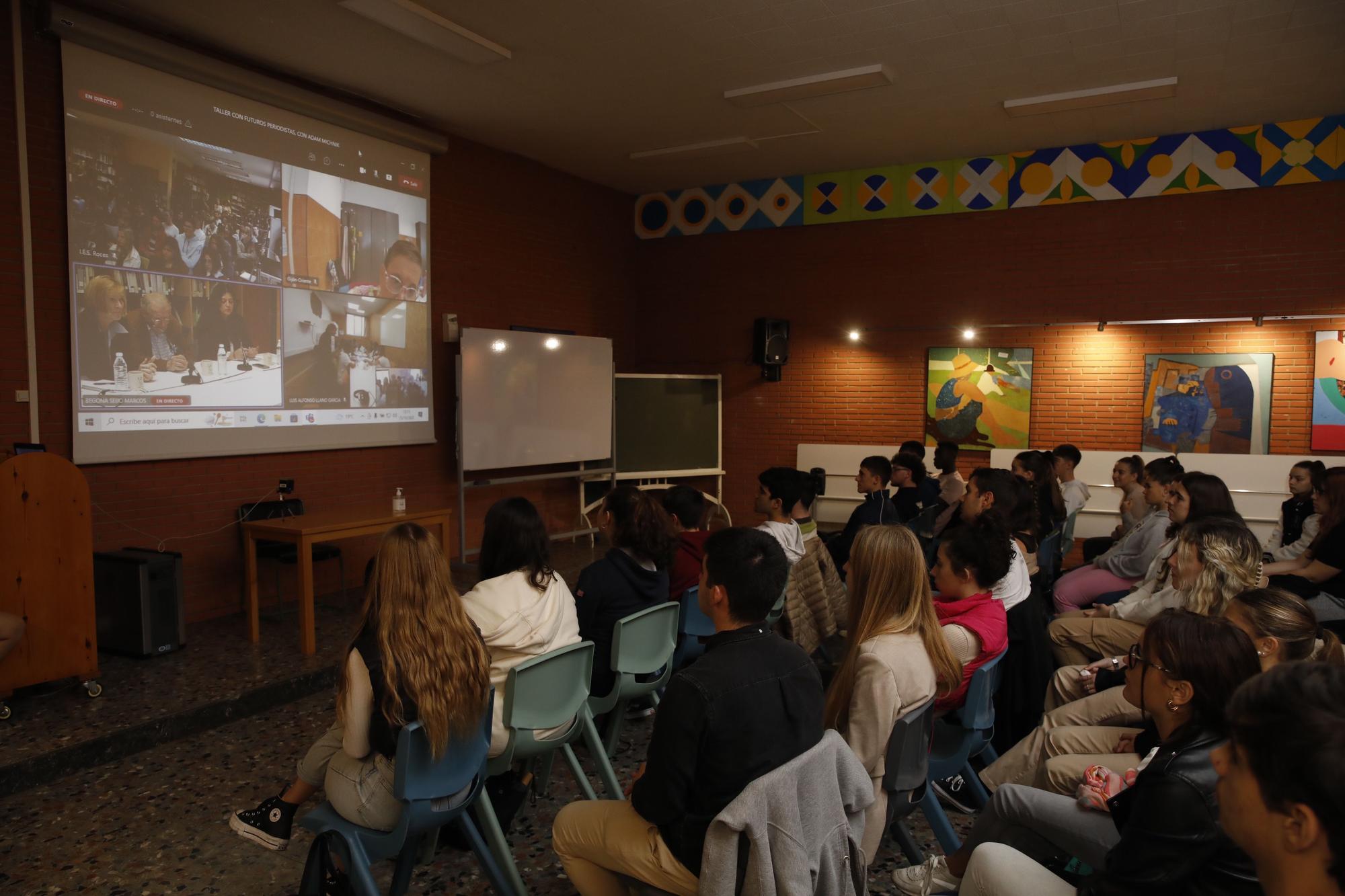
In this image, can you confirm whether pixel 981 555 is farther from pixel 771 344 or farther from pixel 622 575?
pixel 771 344

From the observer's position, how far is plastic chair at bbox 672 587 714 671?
3.88 metres

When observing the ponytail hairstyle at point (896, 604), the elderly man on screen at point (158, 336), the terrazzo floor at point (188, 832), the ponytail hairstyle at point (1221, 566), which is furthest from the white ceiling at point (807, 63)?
the terrazzo floor at point (188, 832)

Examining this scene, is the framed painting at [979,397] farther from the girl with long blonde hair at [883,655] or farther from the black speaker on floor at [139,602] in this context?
the black speaker on floor at [139,602]

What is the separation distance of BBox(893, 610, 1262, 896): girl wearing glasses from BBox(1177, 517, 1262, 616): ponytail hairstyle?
1028 mm

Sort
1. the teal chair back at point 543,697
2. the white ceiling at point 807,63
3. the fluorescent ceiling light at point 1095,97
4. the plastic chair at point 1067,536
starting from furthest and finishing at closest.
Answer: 1. the plastic chair at point 1067,536
2. the fluorescent ceiling light at point 1095,97
3. the white ceiling at point 807,63
4. the teal chair back at point 543,697

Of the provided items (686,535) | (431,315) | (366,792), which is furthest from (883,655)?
(431,315)

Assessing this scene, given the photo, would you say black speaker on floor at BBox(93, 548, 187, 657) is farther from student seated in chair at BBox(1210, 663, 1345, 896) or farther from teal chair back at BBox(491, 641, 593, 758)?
student seated in chair at BBox(1210, 663, 1345, 896)

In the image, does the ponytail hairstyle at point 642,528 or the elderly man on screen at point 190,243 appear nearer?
the ponytail hairstyle at point 642,528

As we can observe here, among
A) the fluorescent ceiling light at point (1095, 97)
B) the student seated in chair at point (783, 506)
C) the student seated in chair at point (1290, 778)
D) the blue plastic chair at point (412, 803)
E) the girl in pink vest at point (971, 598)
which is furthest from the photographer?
the fluorescent ceiling light at point (1095, 97)

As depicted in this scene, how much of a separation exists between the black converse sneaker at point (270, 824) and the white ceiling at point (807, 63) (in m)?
4.20

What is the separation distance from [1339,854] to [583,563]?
639 centimetres

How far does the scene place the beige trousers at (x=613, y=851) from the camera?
189 cm

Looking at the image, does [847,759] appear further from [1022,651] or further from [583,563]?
[583,563]

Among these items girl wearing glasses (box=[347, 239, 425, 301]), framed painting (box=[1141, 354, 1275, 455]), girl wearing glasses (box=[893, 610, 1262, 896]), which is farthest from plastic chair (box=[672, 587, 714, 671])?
framed painting (box=[1141, 354, 1275, 455])
